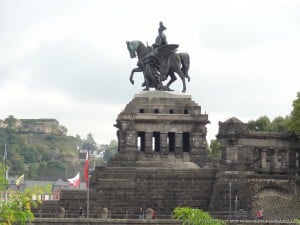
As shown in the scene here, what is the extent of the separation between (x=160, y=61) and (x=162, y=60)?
0.19 m

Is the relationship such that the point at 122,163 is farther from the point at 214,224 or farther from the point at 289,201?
the point at 214,224

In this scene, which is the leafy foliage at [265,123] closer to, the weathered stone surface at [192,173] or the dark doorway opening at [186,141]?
the dark doorway opening at [186,141]

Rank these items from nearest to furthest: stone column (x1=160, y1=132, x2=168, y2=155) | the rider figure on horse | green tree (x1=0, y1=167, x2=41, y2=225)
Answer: green tree (x1=0, y1=167, x2=41, y2=225) < stone column (x1=160, y1=132, x2=168, y2=155) < the rider figure on horse

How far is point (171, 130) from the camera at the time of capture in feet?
284

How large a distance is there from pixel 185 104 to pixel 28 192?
50.0 m

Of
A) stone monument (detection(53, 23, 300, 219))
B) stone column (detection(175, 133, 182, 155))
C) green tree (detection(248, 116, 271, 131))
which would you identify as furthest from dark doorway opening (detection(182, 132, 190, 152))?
green tree (detection(248, 116, 271, 131))

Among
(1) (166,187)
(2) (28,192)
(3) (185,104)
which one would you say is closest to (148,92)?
(3) (185,104)

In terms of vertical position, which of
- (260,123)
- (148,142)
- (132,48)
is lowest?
(148,142)

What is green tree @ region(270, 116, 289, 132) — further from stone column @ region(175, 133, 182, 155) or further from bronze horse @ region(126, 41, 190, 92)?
stone column @ region(175, 133, 182, 155)

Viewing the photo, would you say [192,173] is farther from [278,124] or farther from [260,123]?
[260,123]

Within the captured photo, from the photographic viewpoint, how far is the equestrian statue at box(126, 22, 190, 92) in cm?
8912

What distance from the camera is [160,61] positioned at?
8919 centimetres

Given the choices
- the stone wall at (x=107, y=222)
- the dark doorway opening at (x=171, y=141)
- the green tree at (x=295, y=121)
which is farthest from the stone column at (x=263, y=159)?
the stone wall at (x=107, y=222)

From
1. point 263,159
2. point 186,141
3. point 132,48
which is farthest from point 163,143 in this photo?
point 132,48
